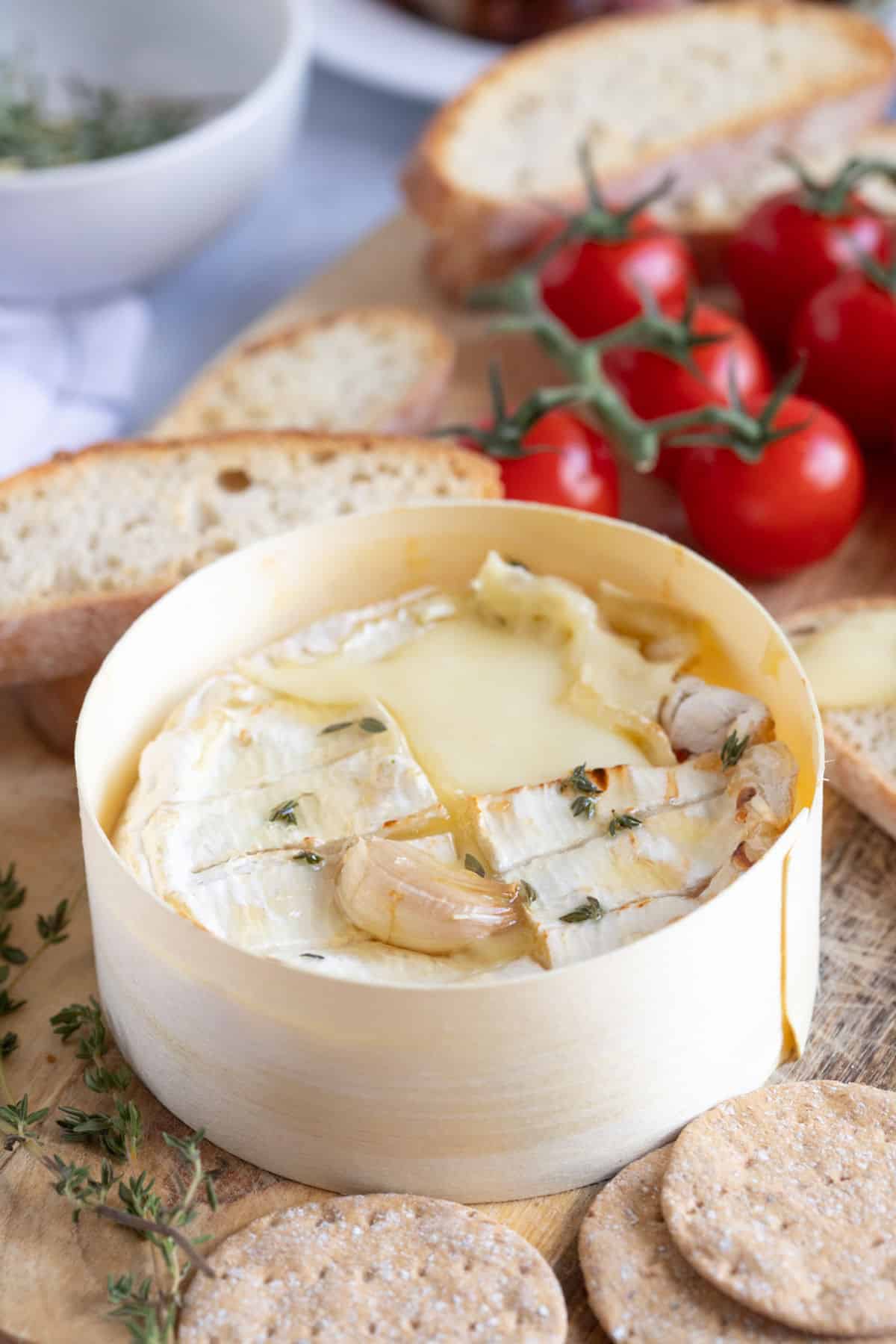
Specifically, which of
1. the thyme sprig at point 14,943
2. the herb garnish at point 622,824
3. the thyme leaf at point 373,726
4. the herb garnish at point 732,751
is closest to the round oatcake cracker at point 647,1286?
the herb garnish at point 622,824

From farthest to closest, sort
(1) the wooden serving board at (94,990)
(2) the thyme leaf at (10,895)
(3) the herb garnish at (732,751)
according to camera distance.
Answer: (2) the thyme leaf at (10,895) → (3) the herb garnish at (732,751) → (1) the wooden serving board at (94,990)

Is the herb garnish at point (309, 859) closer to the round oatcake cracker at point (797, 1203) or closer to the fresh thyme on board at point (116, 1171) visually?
the fresh thyme on board at point (116, 1171)

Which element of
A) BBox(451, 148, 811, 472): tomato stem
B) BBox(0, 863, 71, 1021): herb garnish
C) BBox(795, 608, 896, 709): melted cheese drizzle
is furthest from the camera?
BBox(451, 148, 811, 472): tomato stem

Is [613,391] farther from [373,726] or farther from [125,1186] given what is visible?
[125,1186]

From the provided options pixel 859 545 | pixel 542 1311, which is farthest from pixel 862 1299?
pixel 859 545

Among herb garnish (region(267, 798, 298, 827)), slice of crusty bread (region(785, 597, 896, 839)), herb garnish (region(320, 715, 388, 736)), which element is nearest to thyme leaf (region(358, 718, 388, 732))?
herb garnish (region(320, 715, 388, 736))

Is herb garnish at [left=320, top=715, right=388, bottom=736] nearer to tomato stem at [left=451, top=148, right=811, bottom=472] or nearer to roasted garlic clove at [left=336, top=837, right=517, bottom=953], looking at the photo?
roasted garlic clove at [left=336, top=837, right=517, bottom=953]

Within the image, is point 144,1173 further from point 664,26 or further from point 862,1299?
point 664,26
